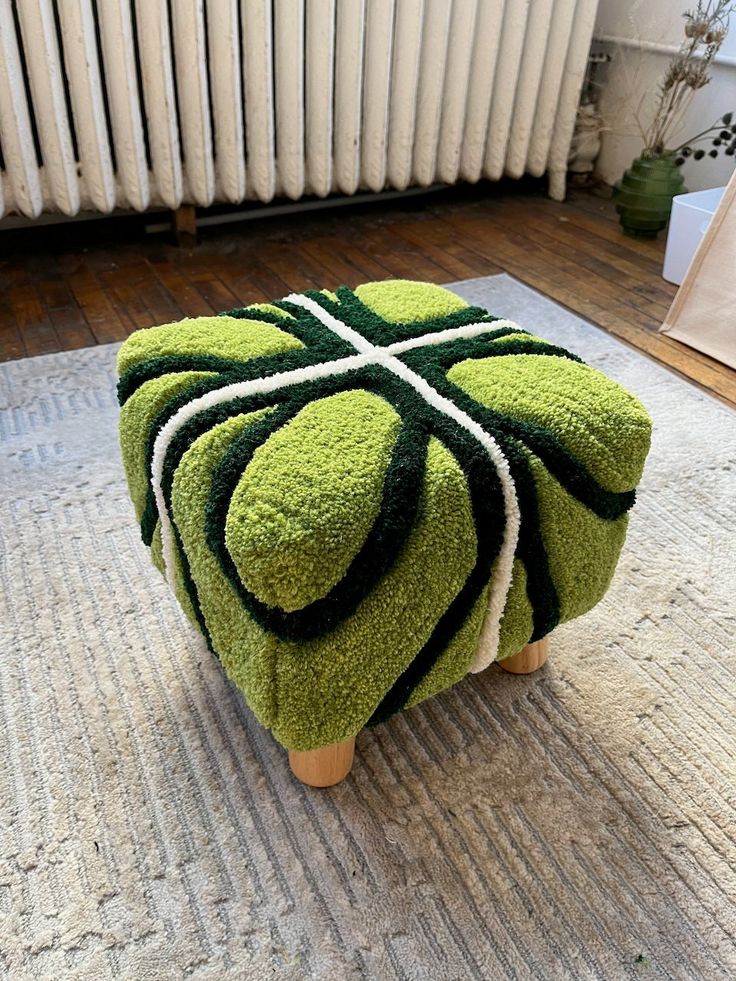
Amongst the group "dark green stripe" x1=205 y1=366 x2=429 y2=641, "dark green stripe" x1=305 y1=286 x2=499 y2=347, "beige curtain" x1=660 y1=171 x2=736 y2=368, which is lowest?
"beige curtain" x1=660 y1=171 x2=736 y2=368

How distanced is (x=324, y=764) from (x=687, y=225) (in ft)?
5.42

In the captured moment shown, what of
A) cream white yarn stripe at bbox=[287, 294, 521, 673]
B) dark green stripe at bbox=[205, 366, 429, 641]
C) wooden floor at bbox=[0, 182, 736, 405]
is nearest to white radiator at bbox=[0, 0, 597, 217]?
wooden floor at bbox=[0, 182, 736, 405]

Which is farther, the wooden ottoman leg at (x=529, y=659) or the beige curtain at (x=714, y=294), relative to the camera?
the beige curtain at (x=714, y=294)

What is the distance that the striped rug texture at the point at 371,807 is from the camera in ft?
2.53

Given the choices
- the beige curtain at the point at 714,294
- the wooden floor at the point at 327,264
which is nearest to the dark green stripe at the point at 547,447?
the wooden floor at the point at 327,264

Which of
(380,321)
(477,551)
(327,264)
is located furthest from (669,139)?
(477,551)

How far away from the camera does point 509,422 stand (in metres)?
0.81

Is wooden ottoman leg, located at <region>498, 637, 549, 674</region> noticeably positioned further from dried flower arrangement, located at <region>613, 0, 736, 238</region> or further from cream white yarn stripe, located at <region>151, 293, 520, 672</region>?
dried flower arrangement, located at <region>613, 0, 736, 238</region>

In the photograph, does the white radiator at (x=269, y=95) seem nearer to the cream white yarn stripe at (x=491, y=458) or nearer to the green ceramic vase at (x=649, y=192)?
the green ceramic vase at (x=649, y=192)

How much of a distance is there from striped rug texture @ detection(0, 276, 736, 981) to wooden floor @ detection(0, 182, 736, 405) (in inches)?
30.0

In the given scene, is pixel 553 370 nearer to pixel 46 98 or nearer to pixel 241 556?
pixel 241 556

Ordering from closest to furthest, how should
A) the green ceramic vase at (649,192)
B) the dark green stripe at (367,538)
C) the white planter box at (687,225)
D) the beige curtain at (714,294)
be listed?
the dark green stripe at (367,538)
the beige curtain at (714,294)
the white planter box at (687,225)
the green ceramic vase at (649,192)

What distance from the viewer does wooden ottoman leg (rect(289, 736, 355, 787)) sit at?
2.83 ft

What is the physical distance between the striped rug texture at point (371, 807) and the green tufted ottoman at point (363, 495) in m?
0.10
